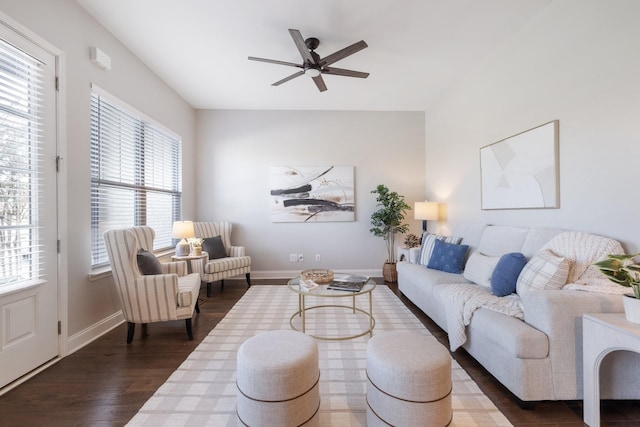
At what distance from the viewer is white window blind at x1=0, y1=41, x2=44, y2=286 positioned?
1.75 meters

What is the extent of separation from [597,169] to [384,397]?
217cm

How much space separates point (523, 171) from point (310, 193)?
2.95 m

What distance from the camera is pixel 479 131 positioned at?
3.22 metres

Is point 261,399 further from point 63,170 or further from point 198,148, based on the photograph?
point 198,148

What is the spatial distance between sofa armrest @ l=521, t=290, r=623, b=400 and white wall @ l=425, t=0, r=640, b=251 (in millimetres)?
576

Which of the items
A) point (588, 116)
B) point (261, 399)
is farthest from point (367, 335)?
point (588, 116)

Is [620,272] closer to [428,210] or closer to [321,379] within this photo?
[321,379]

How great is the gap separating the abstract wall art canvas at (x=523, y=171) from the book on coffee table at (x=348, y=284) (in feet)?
5.65

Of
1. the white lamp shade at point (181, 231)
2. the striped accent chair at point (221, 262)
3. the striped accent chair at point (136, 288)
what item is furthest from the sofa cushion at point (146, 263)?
the striped accent chair at point (221, 262)

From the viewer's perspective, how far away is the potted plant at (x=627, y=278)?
131 centimetres

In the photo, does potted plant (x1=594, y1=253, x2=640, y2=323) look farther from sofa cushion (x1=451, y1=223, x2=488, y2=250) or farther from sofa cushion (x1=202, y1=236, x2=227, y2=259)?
sofa cushion (x1=202, y1=236, x2=227, y2=259)

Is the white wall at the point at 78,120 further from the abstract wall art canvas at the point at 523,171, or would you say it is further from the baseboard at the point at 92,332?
the abstract wall art canvas at the point at 523,171

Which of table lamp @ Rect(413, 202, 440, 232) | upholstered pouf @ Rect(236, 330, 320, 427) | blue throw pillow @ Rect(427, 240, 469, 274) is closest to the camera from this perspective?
upholstered pouf @ Rect(236, 330, 320, 427)

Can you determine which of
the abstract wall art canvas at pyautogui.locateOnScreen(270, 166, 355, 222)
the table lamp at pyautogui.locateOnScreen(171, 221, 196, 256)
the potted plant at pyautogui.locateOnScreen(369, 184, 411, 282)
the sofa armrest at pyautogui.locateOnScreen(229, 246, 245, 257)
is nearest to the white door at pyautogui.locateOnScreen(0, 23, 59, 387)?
the table lamp at pyautogui.locateOnScreen(171, 221, 196, 256)
